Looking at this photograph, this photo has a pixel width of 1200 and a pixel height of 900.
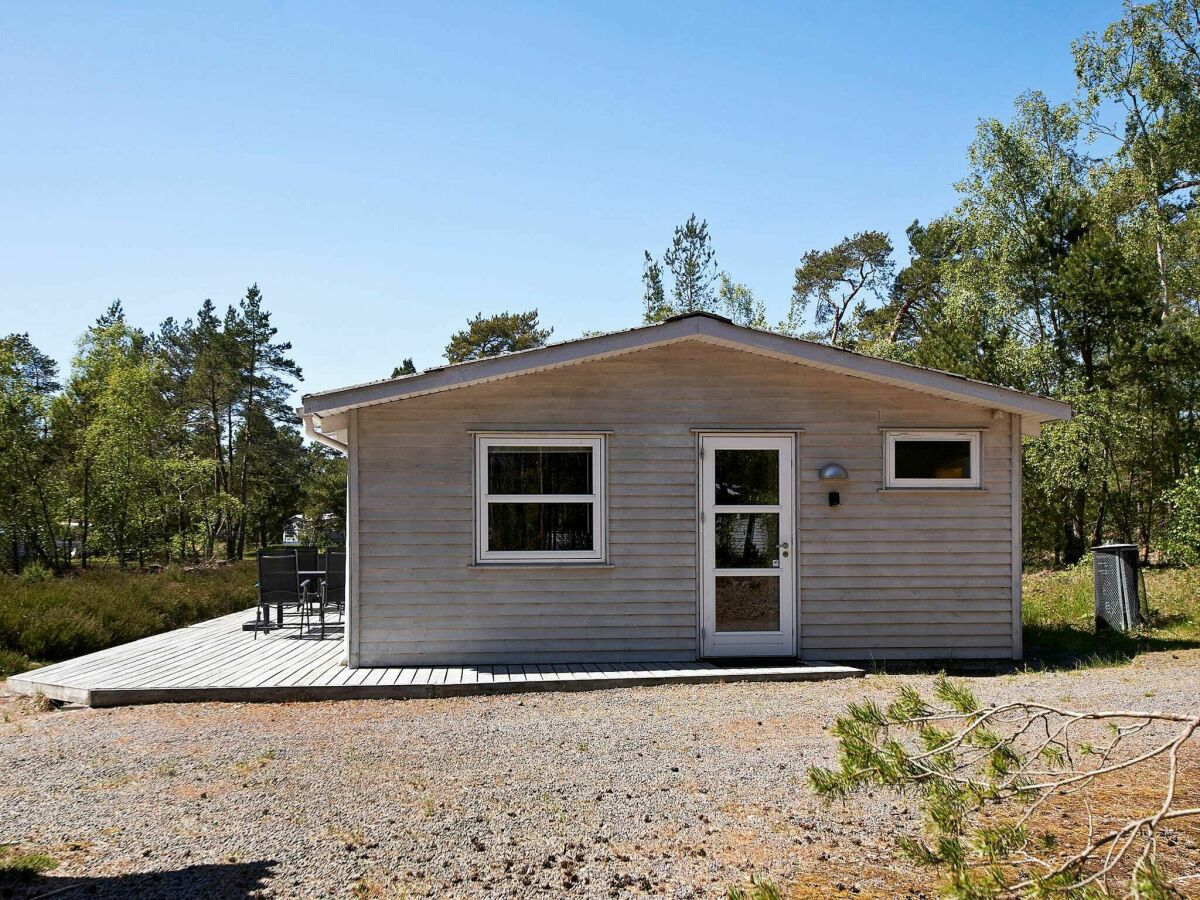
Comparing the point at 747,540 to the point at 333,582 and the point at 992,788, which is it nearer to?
the point at 333,582

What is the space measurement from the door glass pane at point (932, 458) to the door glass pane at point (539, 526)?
289cm

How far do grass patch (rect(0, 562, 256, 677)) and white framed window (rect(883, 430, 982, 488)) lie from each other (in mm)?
8194

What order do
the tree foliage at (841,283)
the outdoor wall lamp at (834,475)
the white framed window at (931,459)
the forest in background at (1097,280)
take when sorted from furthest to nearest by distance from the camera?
the tree foliage at (841,283), the forest in background at (1097,280), the white framed window at (931,459), the outdoor wall lamp at (834,475)

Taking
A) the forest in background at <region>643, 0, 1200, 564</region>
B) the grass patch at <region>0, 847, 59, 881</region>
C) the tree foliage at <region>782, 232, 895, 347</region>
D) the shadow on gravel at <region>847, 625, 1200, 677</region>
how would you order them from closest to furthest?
1. the grass patch at <region>0, 847, 59, 881</region>
2. the shadow on gravel at <region>847, 625, 1200, 677</region>
3. the forest in background at <region>643, 0, 1200, 564</region>
4. the tree foliage at <region>782, 232, 895, 347</region>

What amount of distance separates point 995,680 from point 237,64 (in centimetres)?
A: 1036

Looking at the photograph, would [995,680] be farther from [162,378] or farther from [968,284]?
[162,378]

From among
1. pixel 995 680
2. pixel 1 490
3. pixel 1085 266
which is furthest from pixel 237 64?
pixel 1085 266

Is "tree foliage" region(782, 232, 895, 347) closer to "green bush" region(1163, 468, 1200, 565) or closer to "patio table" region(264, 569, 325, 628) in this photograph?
"green bush" region(1163, 468, 1200, 565)

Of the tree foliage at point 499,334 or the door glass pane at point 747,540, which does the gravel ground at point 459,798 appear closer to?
the door glass pane at point 747,540

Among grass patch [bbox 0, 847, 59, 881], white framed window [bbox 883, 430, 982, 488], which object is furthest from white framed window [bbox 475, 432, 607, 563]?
grass patch [bbox 0, 847, 59, 881]

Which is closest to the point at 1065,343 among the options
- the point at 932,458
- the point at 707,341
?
the point at 932,458

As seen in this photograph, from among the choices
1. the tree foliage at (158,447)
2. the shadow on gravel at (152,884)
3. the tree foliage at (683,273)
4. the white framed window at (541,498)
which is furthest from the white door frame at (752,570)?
the tree foliage at (683,273)

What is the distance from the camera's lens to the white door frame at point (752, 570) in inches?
305

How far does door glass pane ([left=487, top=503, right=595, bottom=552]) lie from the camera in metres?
7.62
